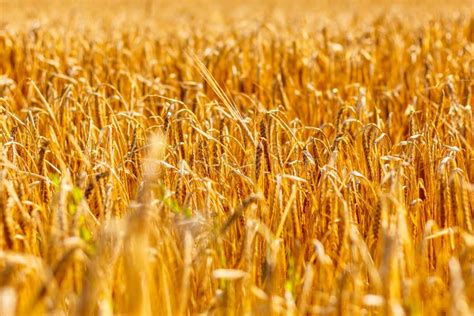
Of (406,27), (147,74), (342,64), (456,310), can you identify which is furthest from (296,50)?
(456,310)

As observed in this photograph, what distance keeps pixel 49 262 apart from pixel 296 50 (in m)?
2.14

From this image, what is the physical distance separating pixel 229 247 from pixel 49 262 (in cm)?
37

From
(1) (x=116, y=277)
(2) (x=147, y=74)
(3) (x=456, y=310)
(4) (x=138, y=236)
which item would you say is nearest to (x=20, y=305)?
(1) (x=116, y=277)

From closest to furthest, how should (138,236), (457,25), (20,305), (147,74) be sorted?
(138,236)
(20,305)
(147,74)
(457,25)

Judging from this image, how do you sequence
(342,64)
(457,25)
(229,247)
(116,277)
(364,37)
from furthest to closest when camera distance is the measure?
(457,25)
(364,37)
(342,64)
(229,247)
(116,277)

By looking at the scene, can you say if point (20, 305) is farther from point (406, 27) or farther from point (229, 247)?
point (406, 27)

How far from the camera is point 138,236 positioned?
818 millimetres

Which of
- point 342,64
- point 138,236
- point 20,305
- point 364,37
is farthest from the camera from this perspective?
point 364,37

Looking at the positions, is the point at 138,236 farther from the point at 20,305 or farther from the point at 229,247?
the point at 229,247

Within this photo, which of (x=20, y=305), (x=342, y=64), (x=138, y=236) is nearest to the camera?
(x=138, y=236)

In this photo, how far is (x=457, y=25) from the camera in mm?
4414

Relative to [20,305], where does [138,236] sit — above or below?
above

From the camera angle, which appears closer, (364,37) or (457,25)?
(364,37)

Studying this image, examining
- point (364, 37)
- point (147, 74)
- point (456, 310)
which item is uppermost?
point (364, 37)
